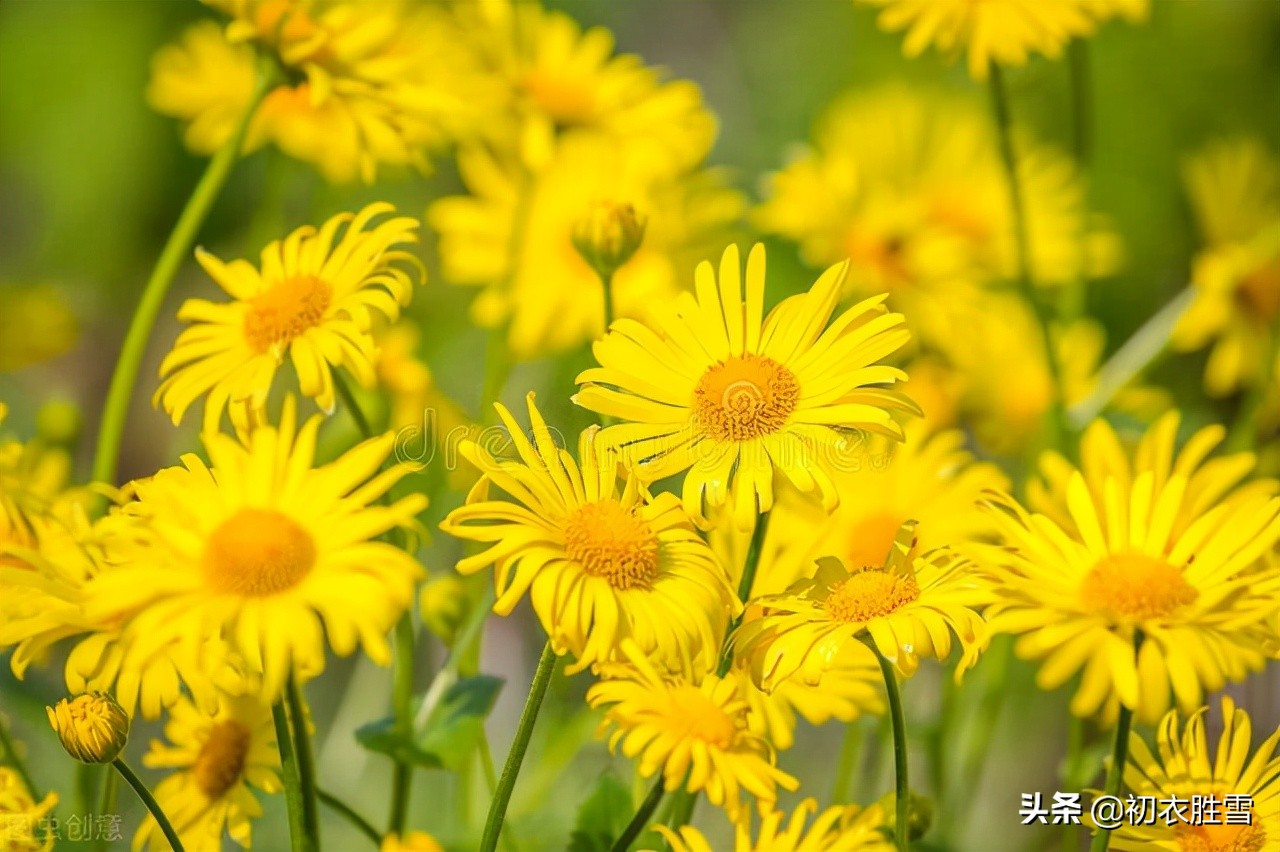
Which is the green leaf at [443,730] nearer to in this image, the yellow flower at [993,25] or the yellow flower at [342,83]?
the yellow flower at [342,83]

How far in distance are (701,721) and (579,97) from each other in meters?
0.42

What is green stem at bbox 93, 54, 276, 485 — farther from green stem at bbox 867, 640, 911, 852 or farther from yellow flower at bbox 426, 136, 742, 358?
green stem at bbox 867, 640, 911, 852

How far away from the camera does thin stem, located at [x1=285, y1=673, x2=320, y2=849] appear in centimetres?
40

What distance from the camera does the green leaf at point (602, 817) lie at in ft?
1.54

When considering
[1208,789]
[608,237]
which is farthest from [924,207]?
[1208,789]

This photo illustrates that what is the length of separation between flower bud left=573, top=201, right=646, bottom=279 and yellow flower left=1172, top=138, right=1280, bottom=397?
400 mm

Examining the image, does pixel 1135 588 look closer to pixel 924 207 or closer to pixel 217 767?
pixel 217 767

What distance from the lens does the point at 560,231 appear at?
77 centimetres

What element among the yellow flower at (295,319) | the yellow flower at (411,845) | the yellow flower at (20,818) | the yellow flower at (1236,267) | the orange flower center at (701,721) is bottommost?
the yellow flower at (20,818)

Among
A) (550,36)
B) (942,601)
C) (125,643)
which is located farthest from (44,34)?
(942,601)

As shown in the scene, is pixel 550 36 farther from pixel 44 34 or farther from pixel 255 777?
pixel 44 34

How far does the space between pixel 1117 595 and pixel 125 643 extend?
0.99 feet

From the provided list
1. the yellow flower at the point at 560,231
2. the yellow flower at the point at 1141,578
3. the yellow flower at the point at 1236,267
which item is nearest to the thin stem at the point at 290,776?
the yellow flower at the point at 1141,578
